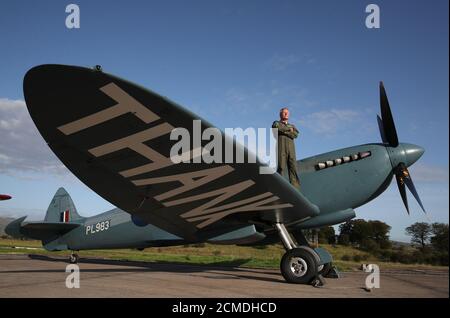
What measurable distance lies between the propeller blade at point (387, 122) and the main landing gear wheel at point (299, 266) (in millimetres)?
3126

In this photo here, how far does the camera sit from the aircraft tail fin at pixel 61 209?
12602 mm

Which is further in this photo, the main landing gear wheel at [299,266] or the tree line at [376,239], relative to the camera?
the tree line at [376,239]

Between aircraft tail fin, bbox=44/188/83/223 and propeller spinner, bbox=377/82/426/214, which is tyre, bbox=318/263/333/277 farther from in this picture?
aircraft tail fin, bbox=44/188/83/223

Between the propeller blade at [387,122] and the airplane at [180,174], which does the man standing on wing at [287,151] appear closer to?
the airplane at [180,174]

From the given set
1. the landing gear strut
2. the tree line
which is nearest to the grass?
the tree line

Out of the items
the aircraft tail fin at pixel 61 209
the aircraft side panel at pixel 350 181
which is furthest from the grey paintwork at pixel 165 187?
the aircraft tail fin at pixel 61 209

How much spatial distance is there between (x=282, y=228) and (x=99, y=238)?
18.9 feet

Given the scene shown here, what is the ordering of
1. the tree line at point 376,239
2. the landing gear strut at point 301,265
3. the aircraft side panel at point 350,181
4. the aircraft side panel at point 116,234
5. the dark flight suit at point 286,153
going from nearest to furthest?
the landing gear strut at point 301,265 → the dark flight suit at point 286,153 → the aircraft side panel at point 350,181 → the aircraft side panel at point 116,234 → the tree line at point 376,239

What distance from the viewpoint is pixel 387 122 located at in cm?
681

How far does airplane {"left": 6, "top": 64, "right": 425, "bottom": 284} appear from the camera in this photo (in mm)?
3738

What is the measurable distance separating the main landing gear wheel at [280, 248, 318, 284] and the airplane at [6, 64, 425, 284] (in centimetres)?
2

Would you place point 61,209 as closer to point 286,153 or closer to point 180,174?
point 180,174

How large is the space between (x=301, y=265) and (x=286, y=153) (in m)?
2.01
